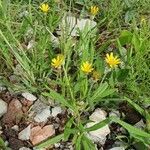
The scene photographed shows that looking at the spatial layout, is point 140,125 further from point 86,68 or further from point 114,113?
point 86,68

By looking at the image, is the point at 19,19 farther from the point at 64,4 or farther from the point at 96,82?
the point at 96,82

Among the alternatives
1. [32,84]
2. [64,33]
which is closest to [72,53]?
[64,33]

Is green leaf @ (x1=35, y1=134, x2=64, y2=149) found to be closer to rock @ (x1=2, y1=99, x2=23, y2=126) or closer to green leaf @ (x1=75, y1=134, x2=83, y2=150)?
green leaf @ (x1=75, y1=134, x2=83, y2=150)

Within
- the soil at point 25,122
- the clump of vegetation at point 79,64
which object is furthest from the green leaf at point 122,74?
the soil at point 25,122

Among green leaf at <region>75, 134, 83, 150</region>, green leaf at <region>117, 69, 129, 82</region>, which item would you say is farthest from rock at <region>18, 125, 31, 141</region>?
green leaf at <region>117, 69, 129, 82</region>

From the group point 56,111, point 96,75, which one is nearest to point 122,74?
point 96,75

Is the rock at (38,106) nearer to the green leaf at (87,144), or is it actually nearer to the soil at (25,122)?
the soil at (25,122)
